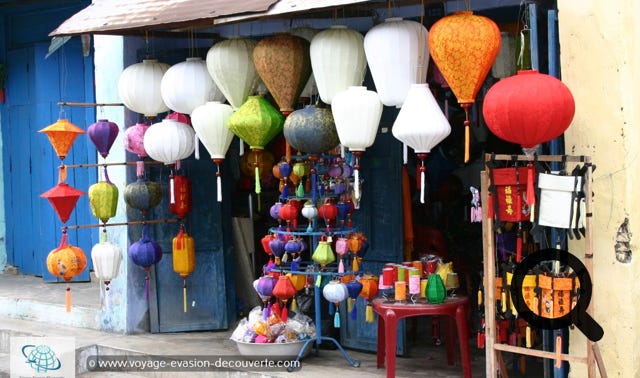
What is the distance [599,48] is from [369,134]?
5.10 ft

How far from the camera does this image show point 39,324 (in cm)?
839

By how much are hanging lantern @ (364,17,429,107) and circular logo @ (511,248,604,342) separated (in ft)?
4.55

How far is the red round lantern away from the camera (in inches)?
181

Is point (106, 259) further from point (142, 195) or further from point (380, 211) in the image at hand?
point (380, 211)

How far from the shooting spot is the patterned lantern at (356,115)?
558 centimetres

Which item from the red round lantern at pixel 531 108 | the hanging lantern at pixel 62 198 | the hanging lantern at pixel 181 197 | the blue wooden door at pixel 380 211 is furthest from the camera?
the hanging lantern at pixel 181 197

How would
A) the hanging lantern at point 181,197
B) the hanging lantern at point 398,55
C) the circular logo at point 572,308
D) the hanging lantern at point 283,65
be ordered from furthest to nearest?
the hanging lantern at point 181,197 < the hanging lantern at point 283,65 < the hanging lantern at point 398,55 < the circular logo at point 572,308

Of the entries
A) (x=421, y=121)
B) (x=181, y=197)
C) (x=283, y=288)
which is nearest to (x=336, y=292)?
(x=283, y=288)

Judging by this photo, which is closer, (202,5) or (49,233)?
(202,5)

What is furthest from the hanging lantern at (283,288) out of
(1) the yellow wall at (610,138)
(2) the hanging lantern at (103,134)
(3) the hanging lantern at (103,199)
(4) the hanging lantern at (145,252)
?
(1) the yellow wall at (610,138)

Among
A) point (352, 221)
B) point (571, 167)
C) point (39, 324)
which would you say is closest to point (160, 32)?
point (352, 221)

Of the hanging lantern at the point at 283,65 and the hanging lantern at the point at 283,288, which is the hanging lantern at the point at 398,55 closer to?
the hanging lantern at the point at 283,65

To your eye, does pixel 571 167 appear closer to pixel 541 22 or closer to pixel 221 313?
pixel 541 22

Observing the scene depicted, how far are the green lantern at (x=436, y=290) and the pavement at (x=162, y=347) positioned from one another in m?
0.75
